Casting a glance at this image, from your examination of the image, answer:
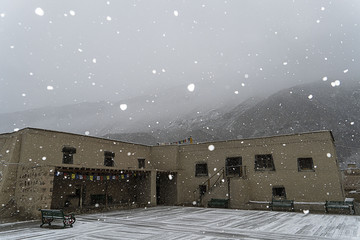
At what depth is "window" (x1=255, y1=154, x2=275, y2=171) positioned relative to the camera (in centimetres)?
2227

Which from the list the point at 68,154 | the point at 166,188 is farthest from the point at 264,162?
the point at 68,154

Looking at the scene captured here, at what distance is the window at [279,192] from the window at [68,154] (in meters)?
17.8

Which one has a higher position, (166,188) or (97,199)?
(166,188)

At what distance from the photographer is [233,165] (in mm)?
24031

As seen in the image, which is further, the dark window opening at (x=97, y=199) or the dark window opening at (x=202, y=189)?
the dark window opening at (x=202, y=189)

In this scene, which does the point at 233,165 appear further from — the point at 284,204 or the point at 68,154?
the point at 68,154

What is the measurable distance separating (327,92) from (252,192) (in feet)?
698

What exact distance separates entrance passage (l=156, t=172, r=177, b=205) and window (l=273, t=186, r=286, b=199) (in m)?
9.88

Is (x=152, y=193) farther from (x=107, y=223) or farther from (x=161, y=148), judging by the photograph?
(x=107, y=223)

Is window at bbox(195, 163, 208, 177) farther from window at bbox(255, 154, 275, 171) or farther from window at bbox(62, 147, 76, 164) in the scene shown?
window at bbox(62, 147, 76, 164)

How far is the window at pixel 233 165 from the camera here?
77.9 feet

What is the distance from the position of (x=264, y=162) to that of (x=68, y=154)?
17.4 metres

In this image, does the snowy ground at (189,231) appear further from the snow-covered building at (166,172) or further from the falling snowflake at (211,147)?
the falling snowflake at (211,147)

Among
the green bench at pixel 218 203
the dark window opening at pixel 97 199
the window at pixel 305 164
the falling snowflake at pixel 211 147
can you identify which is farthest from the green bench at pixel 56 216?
the window at pixel 305 164
